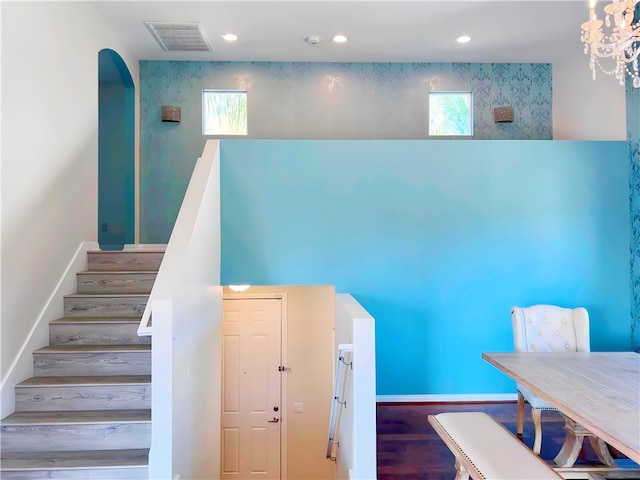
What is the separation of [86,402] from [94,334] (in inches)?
21.4

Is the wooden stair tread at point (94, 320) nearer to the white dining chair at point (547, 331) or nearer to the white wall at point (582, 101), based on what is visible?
the white dining chair at point (547, 331)

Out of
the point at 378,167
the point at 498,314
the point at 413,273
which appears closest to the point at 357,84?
the point at 378,167

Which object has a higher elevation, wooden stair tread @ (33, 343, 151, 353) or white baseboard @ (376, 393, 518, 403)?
wooden stair tread @ (33, 343, 151, 353)

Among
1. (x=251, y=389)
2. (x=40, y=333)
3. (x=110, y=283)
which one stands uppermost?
(x=110, y=283)

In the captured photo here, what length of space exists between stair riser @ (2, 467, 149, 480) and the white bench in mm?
1796

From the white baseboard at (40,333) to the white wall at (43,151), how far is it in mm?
39

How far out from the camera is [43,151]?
10.3 ft

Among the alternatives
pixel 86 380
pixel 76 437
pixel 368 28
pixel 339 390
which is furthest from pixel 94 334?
pixel 368 28

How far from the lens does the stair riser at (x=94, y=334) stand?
10.3 ft

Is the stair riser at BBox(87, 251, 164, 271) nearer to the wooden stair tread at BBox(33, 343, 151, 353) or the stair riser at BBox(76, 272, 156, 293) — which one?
the stair riser at BBox(76, 272, 156, 293)

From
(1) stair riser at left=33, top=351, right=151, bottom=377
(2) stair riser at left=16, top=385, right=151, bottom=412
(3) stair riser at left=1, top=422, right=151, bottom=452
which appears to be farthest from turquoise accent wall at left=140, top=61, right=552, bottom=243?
(3) stair riser at left=1, top=422, right=151, bottom=452

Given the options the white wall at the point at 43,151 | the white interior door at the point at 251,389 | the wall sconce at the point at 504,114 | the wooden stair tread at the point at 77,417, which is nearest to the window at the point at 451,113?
the wall sconce at the point at 504,114

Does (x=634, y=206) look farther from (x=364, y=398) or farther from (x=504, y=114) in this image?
(x=364, y=398)

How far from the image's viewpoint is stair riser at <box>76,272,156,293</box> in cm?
358
